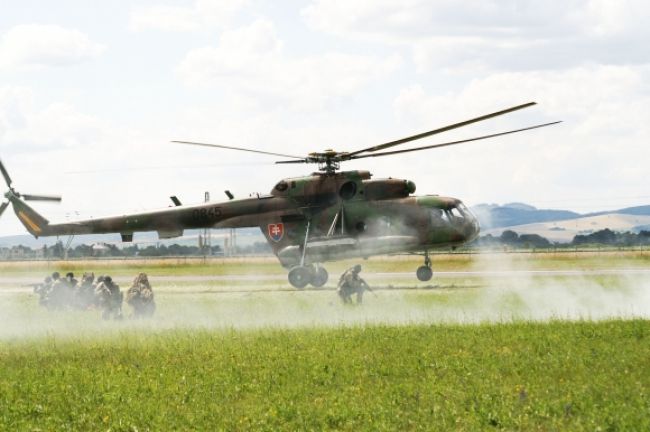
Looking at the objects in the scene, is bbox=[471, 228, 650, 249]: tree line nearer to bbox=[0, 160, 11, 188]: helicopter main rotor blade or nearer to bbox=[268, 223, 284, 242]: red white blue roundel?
bbox=[268, 223, 284, 242]: red white blue roundel

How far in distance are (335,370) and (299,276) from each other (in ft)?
57.6

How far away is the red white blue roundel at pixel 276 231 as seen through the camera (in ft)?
119

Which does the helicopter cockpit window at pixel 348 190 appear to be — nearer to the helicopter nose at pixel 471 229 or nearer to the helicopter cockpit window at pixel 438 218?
the helicopter cockpit window at pixel 438 218

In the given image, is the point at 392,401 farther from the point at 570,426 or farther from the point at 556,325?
the point at 556,325

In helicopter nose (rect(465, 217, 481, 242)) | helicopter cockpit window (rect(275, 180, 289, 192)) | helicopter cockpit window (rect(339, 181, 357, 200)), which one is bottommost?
helicopter nose (rect(465, 217, 481, 242))

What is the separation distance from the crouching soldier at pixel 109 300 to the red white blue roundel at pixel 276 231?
8.51 m

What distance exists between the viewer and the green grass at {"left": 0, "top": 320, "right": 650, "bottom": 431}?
13.9 meters

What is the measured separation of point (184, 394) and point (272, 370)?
2318mm

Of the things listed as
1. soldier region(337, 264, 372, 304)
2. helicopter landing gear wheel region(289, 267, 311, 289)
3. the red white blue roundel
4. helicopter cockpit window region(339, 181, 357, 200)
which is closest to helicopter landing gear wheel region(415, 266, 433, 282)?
helicopter cockpit window region(339, 181, 357, 200)

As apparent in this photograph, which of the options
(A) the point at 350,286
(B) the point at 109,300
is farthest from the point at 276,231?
(B) the point at 109,300

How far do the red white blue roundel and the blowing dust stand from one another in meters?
2.55

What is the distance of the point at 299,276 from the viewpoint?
34.8 metres

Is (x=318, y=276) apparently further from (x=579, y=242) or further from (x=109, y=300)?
(x=579, y=242)

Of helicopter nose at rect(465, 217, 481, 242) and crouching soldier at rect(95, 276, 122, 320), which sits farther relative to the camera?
helicopter nose at rect(465, 217, 481, 242)
